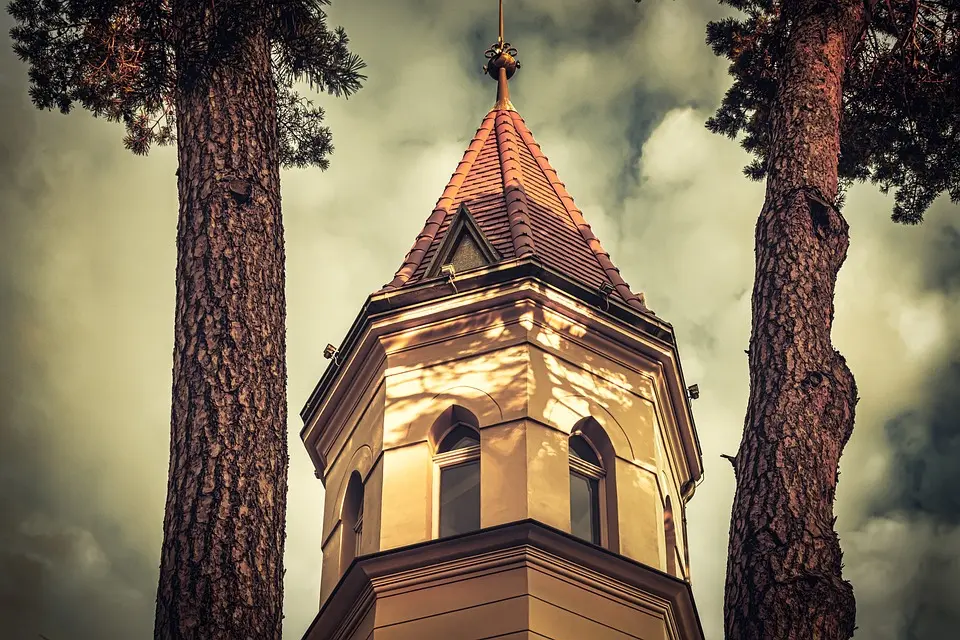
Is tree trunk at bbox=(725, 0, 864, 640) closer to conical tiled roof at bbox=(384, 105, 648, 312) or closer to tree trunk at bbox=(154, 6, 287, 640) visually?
tree trunk at bbox=(154, 6, 287, 640)

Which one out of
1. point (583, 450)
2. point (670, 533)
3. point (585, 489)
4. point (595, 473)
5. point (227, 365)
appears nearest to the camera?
point (227, 365)

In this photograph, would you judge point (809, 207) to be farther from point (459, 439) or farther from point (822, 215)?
point (459, 439)

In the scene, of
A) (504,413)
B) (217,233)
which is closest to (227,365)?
(217,233)

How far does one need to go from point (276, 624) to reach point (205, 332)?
1723 mm

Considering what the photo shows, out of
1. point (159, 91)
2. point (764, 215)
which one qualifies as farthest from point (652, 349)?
point (159, 91)

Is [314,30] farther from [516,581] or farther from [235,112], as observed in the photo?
[516,581]

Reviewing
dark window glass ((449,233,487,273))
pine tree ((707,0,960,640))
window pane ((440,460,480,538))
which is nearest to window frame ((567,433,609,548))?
window pane ((440,460,480,538))

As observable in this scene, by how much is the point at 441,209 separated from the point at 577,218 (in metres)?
1.78

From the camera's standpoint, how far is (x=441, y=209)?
21938 millimetres

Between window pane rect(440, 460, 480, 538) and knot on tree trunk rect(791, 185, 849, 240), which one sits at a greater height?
window pane rect(440, 460, 480, 538)

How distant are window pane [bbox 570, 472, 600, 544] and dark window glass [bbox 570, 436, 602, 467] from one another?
253 millimetres

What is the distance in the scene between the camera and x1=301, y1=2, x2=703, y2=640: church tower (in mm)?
16516

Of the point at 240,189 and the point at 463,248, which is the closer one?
the point at 240,189

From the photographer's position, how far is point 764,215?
11.3 m
